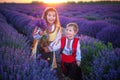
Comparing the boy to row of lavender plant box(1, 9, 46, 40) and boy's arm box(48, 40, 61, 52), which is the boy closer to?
boy's arm box(48, 40, 61, 52)

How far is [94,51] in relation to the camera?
4.24 meters

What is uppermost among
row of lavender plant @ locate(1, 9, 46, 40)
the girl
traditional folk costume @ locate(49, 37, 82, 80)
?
the girl

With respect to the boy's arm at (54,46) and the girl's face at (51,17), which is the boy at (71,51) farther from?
the girl's face at (51,17)

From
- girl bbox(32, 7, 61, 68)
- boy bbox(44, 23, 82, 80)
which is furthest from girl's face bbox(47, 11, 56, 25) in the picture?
boy bbox(44, 23, 82, 80)

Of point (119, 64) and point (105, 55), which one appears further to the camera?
point (105, 55)

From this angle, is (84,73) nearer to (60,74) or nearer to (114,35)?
(60,74)

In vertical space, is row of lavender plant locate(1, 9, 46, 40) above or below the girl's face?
below

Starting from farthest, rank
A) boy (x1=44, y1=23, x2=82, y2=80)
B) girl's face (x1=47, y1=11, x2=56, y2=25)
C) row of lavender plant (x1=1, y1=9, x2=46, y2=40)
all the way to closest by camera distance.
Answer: row of lavender plant (x1=1, y1=9, x2=46, y2=40) < girl's face (x1=47, y1=11, x2=56, y2=25) < boy (x1=44, y1=23, x2=82, y2=80)

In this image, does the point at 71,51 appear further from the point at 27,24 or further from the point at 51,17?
the point at 27,24

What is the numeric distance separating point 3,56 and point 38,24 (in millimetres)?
870

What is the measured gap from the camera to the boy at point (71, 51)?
354cm

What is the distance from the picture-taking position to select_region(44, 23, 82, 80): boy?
3.54 meters

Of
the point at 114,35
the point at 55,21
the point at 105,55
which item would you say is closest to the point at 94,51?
the point at 105,55

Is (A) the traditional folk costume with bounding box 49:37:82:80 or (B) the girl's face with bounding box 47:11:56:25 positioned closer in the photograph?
(A) the traditional folk costume with bounding box 49:37:82:80
